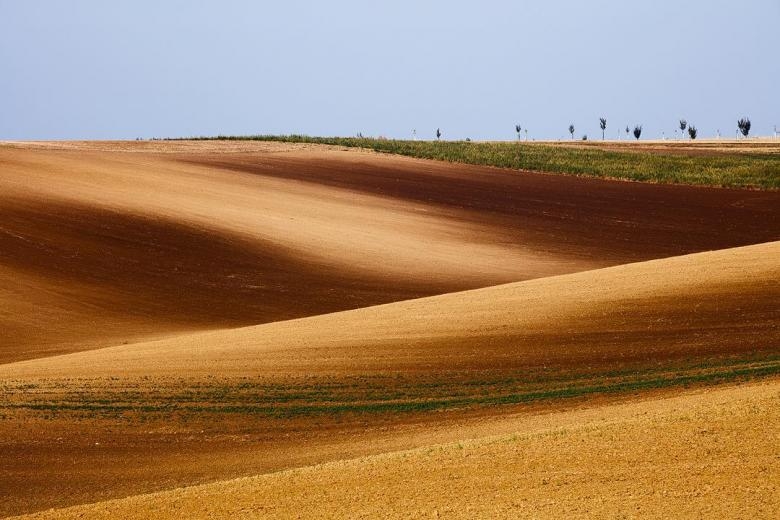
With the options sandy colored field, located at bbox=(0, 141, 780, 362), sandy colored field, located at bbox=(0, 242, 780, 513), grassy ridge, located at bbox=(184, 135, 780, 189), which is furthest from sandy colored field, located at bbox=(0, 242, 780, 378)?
grassy ridge, located at bbox=(184, 135, 780, 189)

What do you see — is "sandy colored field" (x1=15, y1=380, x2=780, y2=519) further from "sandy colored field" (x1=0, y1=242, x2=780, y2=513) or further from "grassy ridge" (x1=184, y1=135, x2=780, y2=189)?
"grassy ridge" (x1=184, y1=135, x2=780, y2=189)

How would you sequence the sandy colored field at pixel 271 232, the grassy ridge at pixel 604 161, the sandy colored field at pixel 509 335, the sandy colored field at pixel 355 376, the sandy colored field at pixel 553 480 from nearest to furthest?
the sandy colored field at pixel 553 480, the sandy colored field at pixel 355 376, the sandy colored field at pixel 509 335, the sandy colored field at pixel 271 232, the grassy ridge at pixel 604 161

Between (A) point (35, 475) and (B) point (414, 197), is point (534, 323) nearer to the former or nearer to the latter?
(A) point (35, 475)

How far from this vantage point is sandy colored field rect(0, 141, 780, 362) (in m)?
27.1

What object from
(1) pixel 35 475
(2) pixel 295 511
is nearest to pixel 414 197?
(1) pixel 35 475

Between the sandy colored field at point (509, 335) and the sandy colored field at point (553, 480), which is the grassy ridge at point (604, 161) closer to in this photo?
the sandy colored field at point (509, 335)

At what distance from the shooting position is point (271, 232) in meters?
36.1

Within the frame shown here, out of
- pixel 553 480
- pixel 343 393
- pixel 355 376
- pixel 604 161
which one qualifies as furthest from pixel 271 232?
pixel 604 161

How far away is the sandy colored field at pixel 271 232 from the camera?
27.1m

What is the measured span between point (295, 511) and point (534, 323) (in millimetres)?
11147

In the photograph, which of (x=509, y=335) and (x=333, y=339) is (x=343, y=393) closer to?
(x=333, y=339)

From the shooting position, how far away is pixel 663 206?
48031 mm

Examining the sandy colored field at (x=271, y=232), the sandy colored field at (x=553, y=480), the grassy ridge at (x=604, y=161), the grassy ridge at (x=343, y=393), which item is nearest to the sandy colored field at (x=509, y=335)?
the grassy ridge at (x=343, y=393)

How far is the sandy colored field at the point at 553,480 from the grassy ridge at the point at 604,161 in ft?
152
